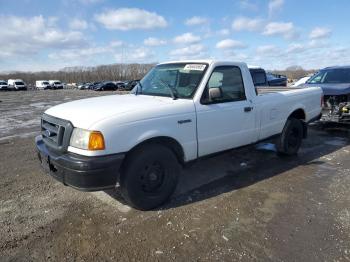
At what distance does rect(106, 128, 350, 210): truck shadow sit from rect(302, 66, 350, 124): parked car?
112 centimetres

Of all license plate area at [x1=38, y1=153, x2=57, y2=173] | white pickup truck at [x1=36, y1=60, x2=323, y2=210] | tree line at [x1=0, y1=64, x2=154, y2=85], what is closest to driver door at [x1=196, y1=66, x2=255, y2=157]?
white pickup truck at [x1=36, y1=60, x2=323, y2=210]

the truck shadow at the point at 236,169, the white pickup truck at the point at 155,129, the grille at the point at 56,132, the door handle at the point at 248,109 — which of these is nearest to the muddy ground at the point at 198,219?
the truck shadow at the point at 236,169

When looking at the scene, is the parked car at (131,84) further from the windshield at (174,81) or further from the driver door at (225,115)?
the driver door at (225,115)

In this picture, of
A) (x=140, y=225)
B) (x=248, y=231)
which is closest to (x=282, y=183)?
(x=248, y=231)

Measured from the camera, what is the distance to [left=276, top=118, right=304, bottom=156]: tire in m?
6.23

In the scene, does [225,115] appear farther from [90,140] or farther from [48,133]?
[48,133]

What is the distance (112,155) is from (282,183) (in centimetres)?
289

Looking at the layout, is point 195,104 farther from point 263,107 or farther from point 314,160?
point 314,160

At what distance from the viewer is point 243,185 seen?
4.96 metres

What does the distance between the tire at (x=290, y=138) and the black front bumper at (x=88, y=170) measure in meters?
3.75

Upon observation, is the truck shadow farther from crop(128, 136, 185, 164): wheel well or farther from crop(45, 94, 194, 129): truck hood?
crop(45, 94, 194, 129): truck hood

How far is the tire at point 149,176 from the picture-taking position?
3848mm

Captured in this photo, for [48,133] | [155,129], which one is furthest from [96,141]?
[48,133]

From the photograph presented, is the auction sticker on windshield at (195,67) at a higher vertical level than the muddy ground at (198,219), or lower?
higher
